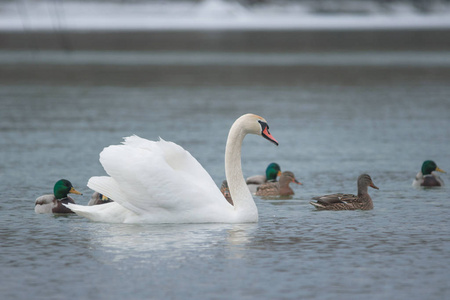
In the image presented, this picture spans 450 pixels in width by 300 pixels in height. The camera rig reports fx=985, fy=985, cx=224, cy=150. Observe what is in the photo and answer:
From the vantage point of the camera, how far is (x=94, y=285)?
9.09 m

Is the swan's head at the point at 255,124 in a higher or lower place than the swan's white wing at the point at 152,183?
higher

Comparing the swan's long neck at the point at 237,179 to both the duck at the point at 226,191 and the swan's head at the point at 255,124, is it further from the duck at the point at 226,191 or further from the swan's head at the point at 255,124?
the duck at the point at 226,191

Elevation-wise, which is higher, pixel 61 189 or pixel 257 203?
pixel 61 189

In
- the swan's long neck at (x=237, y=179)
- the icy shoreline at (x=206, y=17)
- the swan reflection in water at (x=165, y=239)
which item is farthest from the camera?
the icy shoreline at (x=206, y=17)

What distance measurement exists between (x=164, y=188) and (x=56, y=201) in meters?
2.03

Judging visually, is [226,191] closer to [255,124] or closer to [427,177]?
[255,124]

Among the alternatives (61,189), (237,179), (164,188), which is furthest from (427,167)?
(61,189)

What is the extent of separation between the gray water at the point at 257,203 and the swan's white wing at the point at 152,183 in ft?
1.00

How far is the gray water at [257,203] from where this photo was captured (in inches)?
363

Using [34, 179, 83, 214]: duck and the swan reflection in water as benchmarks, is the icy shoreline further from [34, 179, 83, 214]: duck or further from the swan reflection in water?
the swan reflection in water

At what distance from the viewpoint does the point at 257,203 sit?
14164 mm

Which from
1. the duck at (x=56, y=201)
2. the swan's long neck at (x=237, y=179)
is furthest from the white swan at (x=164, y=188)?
the duck at (x=56, y=201)

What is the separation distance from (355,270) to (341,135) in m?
12.6

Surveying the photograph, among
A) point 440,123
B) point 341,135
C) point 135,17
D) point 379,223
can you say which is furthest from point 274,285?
point 135,17
